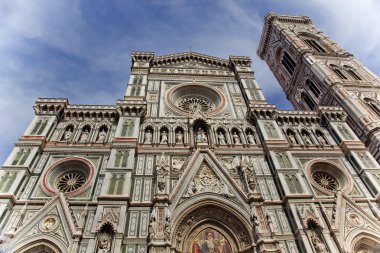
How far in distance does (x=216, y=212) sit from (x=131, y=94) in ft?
29.2

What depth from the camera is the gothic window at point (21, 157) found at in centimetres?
1278

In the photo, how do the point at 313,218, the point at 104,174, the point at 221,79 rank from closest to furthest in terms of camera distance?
the point at 313,218 → the point at 104,174 → the point at 221,79

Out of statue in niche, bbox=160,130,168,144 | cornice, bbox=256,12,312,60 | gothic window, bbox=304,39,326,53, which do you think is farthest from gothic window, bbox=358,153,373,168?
cornice, bbox=256,12,312,60

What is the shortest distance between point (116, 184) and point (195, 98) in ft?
29.8

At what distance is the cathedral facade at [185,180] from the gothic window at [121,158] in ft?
0.22

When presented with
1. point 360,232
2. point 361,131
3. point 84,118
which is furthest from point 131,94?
Answer: point 361,131

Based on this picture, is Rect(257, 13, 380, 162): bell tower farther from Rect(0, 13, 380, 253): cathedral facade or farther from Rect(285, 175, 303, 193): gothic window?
Rect(285, 175, 303, 193): gothic window

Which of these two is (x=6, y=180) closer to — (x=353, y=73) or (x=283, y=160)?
(x=283, y=160)

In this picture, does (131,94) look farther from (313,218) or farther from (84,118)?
(313,218)

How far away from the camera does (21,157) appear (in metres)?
13.1

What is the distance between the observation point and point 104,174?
1282 centimetres

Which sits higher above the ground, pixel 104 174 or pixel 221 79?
pixel 221 79

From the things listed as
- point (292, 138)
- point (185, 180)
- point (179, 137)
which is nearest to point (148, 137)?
point (179, 137)

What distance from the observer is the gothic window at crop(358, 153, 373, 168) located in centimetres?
1444
